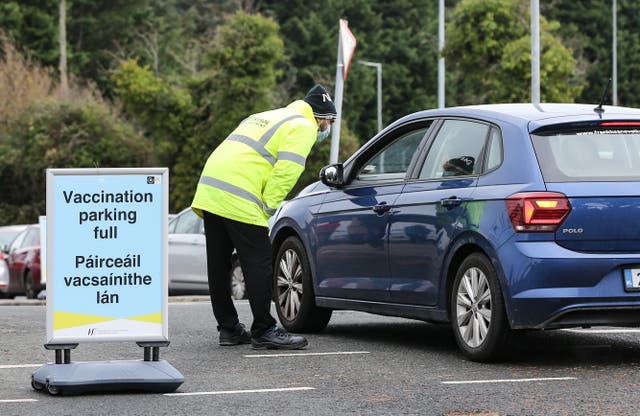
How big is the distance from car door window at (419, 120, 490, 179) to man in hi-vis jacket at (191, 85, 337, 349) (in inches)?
34.0

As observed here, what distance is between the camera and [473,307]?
8.97m

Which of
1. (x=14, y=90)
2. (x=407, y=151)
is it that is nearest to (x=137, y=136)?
(x=14, y=90)

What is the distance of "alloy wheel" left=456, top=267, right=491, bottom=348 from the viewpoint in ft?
29.0

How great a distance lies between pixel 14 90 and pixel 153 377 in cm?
4751

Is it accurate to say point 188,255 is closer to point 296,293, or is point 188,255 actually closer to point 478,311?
point 296,293

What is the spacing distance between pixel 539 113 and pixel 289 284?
9.59 feet

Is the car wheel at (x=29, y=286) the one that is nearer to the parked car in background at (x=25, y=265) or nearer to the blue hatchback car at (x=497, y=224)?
the parked car in background at (x=25, y=265)

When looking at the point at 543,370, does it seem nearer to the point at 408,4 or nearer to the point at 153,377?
the point at 153,377

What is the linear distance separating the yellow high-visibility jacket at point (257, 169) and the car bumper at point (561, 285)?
1.85 metres

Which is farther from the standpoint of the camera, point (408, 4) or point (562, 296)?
point (408, 4)

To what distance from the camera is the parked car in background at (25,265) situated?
23844 mm

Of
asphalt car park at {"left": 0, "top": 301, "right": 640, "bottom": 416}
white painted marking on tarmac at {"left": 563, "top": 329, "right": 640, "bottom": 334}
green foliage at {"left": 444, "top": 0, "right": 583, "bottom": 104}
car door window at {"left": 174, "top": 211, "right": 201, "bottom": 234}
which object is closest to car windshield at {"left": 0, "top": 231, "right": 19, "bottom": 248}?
car door window at {"left": 174, "top": 211, "right": 201, "bottom": 234}

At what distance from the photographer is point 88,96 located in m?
51.0

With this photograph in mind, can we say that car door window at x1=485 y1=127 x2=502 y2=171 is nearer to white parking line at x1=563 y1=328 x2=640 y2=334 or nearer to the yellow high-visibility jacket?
the yellow high-visibility jacket
